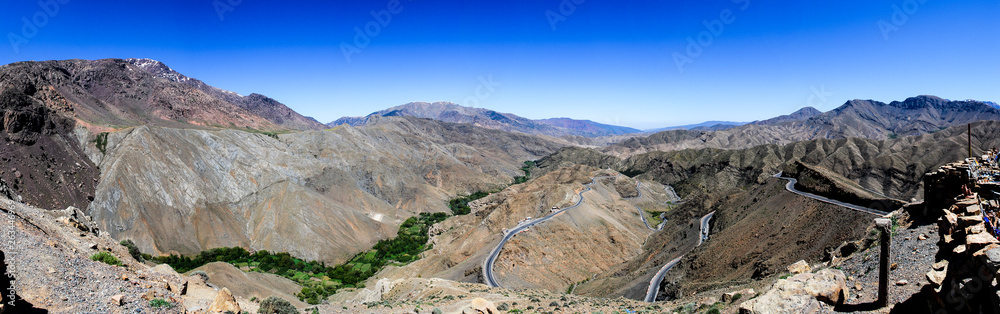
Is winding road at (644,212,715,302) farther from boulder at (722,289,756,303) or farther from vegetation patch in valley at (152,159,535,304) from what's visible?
vegetation patch in valley at (152,159,535,304)

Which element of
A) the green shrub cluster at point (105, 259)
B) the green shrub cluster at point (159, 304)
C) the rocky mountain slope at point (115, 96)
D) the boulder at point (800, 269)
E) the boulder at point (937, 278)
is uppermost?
the rocky mountain slope at point (115, 96)

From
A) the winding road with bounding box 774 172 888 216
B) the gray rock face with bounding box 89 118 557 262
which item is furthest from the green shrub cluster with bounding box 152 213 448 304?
the winding road with bounding box 774 172 888 216

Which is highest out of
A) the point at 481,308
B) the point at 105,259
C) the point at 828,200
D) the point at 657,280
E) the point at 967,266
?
the point at 967,266

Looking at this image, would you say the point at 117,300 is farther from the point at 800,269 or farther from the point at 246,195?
the point at 246,195

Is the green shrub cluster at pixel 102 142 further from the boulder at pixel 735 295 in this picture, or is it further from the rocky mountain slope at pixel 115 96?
the boulder at pixel 735 295

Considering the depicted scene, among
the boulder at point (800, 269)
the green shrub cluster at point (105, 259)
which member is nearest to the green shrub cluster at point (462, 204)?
the boulder at point (800, 269)

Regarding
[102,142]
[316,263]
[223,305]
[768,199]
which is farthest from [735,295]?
[102,142]
